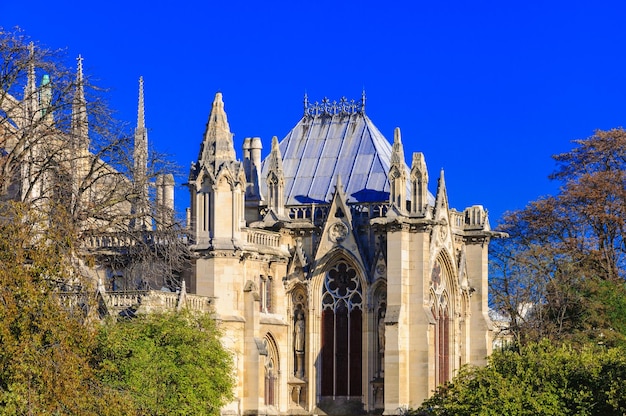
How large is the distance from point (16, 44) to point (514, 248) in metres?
36.9

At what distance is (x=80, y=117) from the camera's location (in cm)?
4650

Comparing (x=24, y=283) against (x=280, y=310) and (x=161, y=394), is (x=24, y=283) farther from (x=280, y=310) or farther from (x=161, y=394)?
(x=280, y=310)

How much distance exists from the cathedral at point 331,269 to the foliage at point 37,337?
56.0ft

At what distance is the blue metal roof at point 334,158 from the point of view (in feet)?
211

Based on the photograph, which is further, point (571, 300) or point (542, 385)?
point (571, 300)

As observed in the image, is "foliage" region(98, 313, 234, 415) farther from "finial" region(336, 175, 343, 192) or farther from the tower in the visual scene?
"finial" region(336, 175, 343, 192)

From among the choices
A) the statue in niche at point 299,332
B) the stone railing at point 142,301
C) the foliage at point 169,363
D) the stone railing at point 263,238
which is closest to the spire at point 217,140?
the stone railing at point 263,238

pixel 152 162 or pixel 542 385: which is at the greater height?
pixel 152 162

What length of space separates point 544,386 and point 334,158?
18661 mm

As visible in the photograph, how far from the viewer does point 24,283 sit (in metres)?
36.7

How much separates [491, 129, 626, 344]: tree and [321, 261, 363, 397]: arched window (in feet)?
25.3

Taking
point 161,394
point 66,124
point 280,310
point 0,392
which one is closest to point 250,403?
point 280,310

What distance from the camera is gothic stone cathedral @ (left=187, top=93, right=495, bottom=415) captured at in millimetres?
57000

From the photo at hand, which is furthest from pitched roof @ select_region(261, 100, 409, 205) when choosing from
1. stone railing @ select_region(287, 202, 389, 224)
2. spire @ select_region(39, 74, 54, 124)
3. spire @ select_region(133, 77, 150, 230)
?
spire @ select_region(39, 74, 54, 124)
